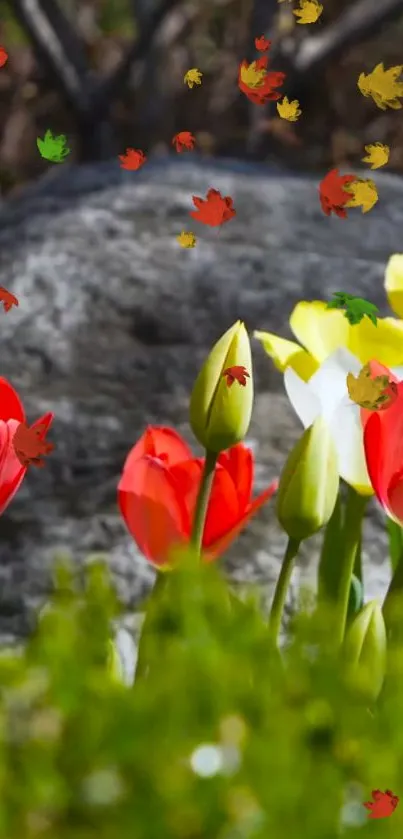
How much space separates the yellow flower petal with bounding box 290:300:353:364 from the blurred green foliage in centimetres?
11

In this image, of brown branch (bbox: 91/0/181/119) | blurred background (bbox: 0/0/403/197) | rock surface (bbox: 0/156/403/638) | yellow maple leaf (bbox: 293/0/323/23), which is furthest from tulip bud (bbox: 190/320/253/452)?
brown branch (bbox: 91/0/181/119)

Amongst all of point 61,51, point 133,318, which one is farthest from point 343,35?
point 133,318

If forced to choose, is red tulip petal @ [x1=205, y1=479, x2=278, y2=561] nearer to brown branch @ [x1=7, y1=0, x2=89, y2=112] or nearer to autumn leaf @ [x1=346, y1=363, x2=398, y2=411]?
autumn leaf @ [x1=346, y1=363, x2=398, y2=411]

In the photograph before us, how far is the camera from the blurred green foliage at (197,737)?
256 millimetres

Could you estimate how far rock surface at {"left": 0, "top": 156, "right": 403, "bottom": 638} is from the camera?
67 cm

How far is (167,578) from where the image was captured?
35cm

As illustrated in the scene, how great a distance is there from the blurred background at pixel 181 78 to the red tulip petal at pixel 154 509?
1.11 metres

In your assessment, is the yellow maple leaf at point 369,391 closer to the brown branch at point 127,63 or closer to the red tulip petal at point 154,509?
the red tulip petal at point 154,509

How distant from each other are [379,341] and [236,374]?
9 cm

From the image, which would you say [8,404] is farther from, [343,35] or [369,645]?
[343,35]

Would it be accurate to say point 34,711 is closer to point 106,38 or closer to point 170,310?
point 170,310

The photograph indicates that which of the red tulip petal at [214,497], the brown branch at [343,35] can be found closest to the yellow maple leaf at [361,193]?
the red tulip petal at [214,497]

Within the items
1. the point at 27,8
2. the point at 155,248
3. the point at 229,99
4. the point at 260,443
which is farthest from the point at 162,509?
the point at 229,99

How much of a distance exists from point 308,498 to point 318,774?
89 mm
